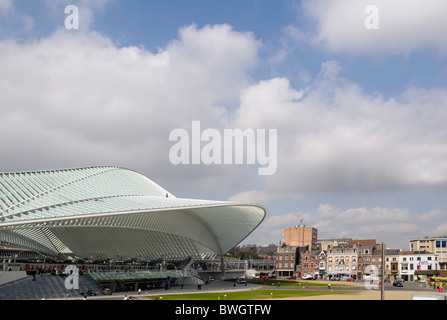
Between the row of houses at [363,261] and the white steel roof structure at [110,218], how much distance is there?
35.9 m

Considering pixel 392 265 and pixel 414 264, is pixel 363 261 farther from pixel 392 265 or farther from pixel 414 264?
pixel 414 264

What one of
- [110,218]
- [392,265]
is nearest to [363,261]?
[392,265]

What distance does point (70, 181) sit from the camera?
4853 centimetres

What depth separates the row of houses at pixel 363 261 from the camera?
9631 centimetres

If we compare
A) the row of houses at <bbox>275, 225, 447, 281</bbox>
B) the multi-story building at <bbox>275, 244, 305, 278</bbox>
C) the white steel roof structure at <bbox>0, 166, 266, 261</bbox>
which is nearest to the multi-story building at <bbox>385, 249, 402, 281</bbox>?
the row of houses at <bbox>275, 225, 447, 281</bbox>

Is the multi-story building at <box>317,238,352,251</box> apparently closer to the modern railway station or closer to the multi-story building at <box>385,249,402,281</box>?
the multi-story building at <box>385,249,402,281</box>

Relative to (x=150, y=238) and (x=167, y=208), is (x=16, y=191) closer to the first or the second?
(x=167, y=208)

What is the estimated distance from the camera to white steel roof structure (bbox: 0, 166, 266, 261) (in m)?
38.7

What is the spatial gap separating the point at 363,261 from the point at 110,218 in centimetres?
7514

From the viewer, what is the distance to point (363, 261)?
99312mm

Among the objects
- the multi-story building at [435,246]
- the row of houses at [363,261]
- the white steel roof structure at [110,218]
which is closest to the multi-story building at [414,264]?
the row of houses at [363,261]

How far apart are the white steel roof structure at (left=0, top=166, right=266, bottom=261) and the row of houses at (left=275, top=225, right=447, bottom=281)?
35.9m

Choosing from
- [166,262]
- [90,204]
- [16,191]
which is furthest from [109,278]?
[166,262]
